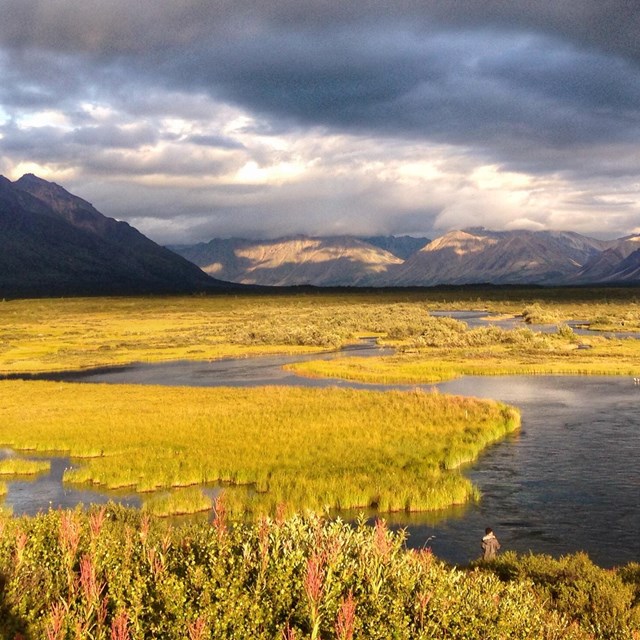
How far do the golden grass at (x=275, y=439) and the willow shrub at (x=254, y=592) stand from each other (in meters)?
14.1

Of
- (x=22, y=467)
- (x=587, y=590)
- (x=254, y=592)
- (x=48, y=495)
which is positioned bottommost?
(x=48, y=495)

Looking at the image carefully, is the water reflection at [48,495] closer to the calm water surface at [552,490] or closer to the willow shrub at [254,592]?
the calm water surface at [552,490]

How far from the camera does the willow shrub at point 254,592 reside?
36.7ft

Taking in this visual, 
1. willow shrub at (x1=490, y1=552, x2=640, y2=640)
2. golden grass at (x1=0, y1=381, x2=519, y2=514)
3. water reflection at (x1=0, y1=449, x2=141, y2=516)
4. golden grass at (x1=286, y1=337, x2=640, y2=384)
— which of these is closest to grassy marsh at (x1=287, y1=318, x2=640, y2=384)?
golden grass at (x1=286, y1=337, x2=640, y2=384)

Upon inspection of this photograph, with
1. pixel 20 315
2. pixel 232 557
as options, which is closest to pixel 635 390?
pixel 232 557

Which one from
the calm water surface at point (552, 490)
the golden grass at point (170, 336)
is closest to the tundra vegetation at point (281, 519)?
the calm water surface at point (552, 490)

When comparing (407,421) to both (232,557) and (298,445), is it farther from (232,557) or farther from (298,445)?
(232,557)

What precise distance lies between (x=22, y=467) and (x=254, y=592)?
27745mm

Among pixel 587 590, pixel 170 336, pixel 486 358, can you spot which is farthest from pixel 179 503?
pixel 170 336

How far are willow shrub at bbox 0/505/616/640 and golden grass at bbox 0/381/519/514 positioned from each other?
14081 millimetres

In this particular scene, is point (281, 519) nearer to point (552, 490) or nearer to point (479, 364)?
point (552, 490)

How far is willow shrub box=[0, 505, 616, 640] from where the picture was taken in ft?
36.7

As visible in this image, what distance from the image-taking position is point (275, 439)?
3981 centimetres

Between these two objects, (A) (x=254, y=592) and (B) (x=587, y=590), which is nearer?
(A) (x=254, y=592)
